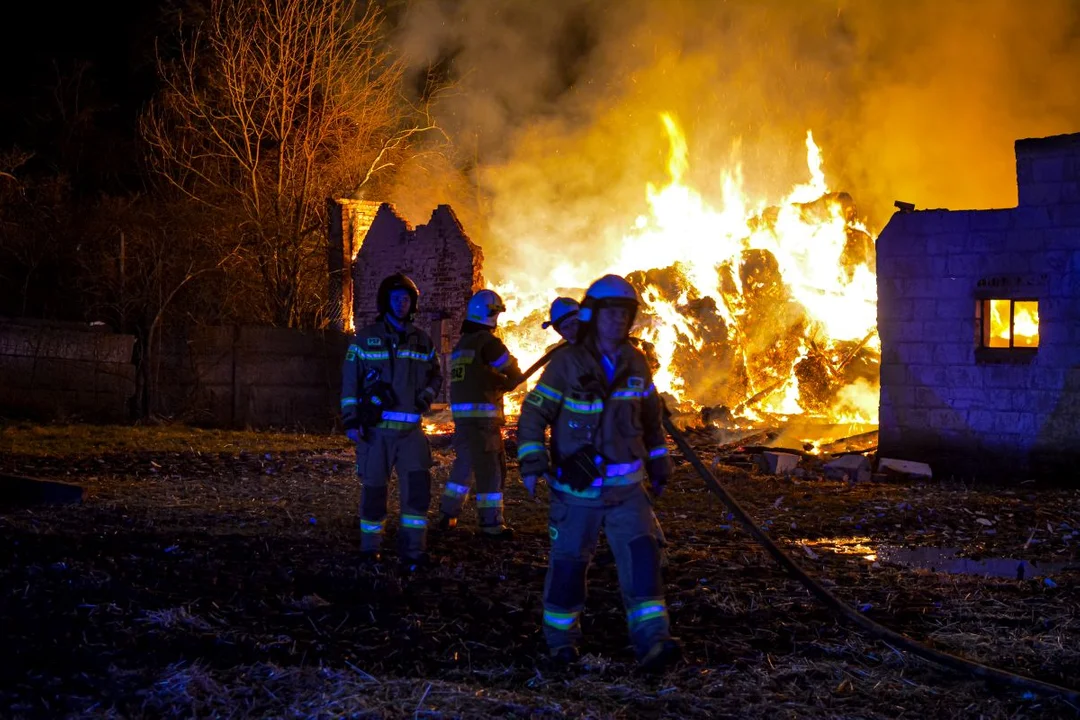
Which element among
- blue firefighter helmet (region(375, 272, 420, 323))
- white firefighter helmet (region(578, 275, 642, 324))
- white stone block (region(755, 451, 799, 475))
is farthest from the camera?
white stone block (region(755, 451, 799, 475))

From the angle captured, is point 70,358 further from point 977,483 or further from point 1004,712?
point 1004,712

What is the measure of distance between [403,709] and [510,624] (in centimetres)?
146

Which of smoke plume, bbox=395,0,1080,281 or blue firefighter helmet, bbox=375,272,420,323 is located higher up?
smoke plume, bbox=395,0,1080,281

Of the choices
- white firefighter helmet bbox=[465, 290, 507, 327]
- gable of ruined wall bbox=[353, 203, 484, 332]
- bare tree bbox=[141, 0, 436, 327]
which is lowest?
white firefighter helmet bbox=[465, 290, 507, 327]

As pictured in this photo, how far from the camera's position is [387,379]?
23.4 ft

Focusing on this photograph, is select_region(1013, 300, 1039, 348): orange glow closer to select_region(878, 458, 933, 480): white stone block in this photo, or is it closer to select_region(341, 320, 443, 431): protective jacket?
select_region(878, 458, 933, 480): white stone block

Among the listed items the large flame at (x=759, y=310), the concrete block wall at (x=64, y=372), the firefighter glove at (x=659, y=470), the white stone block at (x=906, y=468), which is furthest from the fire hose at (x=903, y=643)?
the large flame at (x=759, y=310)

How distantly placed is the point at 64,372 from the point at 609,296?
42.3ft

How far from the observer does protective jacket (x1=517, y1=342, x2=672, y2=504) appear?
510 cm

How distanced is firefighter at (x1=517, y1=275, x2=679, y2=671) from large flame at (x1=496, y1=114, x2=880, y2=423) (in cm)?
1573

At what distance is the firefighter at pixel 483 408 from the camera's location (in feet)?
27.0

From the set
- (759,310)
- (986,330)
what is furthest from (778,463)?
(759,310)

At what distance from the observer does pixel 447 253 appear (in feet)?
63.4

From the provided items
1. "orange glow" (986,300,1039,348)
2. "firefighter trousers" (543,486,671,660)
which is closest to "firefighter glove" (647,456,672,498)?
"firefighter trousers" (543,486,671,660)
